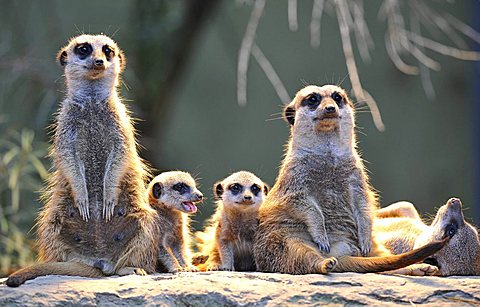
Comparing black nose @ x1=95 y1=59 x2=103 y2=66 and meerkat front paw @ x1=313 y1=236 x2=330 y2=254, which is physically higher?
black nose @ x1=95 y1=59 x2=103 y2=66

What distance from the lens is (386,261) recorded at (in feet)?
11.8

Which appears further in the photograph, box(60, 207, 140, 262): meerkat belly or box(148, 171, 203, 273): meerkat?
box(148, 171, 203, 273): meerkat

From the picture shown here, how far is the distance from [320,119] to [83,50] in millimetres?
1059

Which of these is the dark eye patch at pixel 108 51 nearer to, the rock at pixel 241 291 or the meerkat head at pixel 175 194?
the meerkat head at pixel 175 194

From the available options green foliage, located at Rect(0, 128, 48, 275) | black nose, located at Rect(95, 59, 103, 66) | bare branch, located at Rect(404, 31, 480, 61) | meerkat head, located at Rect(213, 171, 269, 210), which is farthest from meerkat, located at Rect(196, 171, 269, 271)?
green foliage, located at Rect(0, 128, 48, 275)

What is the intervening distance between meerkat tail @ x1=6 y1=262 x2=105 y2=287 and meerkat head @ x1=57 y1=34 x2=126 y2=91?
83 cm

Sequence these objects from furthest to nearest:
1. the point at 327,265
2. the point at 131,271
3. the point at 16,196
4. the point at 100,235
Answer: the point at 16,196 < the point at 100,235 < the point at 131,271 < the point at 327,265

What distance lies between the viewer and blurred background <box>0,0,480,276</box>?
6984 millimetres

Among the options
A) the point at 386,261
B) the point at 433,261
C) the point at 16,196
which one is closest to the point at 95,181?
the point at 386,261

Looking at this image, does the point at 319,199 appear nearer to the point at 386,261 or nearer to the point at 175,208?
the point at 386,261

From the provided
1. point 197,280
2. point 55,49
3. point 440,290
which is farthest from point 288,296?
point 55,49

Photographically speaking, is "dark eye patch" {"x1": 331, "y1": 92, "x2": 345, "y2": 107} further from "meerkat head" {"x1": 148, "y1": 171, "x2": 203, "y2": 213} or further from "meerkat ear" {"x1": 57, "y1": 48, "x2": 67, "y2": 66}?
"meerkat ear" {"x1": 57, "y1": 48, "x2": 67, "y2": 66}

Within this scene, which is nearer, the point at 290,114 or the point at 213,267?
the point at 213,267

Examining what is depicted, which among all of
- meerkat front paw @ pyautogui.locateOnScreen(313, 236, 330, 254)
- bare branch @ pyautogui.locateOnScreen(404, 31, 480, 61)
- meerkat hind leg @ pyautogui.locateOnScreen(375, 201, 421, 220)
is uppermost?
bare branch @ pyautogui.locateOnScreen(404, 31, 480, 61)
